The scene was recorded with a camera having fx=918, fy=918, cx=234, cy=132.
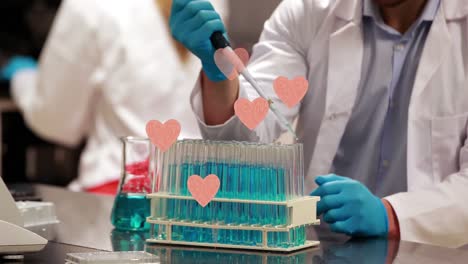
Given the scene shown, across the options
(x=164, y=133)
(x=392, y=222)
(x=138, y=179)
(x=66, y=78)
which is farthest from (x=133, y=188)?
(x=66, y=78)

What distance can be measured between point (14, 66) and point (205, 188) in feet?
12.0

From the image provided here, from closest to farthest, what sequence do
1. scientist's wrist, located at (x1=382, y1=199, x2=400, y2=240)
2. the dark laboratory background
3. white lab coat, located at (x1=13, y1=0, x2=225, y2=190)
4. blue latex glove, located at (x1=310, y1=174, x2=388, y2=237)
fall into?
blue latex glove, located at (x1=310, y1=174, x2=388, y2=237) < scientist's wrist, located at (x1=382, y1=199, x2=400, y2=240) < white lab coat, located at (x1=13, y1=0, x2=225, y2=190) < the dark laboratory background

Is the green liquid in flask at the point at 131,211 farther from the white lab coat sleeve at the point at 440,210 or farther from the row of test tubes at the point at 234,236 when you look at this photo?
the white lab coat sleeve at the point at 440,210

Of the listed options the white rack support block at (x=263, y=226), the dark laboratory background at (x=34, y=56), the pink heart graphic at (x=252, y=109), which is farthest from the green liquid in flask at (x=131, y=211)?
the dark laboratory background at (x=34, y=56)

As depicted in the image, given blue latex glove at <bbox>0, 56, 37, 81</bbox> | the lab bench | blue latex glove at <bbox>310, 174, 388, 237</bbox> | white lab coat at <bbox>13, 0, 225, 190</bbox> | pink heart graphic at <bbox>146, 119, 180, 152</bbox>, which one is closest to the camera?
the lab bench

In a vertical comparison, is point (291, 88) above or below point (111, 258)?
above

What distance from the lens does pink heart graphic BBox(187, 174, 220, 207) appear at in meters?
1.43

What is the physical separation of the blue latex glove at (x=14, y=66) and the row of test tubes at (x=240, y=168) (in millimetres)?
3444

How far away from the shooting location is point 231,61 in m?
1.57

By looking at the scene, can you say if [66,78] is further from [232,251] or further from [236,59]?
[232,251]

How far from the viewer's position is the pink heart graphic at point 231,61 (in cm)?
156

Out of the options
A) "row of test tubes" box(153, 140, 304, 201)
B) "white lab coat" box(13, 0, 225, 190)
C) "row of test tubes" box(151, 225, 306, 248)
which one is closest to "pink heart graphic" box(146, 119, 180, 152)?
"row of test tubes" box(153, 140, 304, 201)

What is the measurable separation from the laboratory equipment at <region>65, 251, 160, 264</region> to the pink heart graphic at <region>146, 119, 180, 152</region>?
22 centimetres

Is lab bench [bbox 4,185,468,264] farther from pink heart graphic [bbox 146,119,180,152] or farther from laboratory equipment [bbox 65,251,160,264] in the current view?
pink heart graphic [bbox 146,119,180,152]
